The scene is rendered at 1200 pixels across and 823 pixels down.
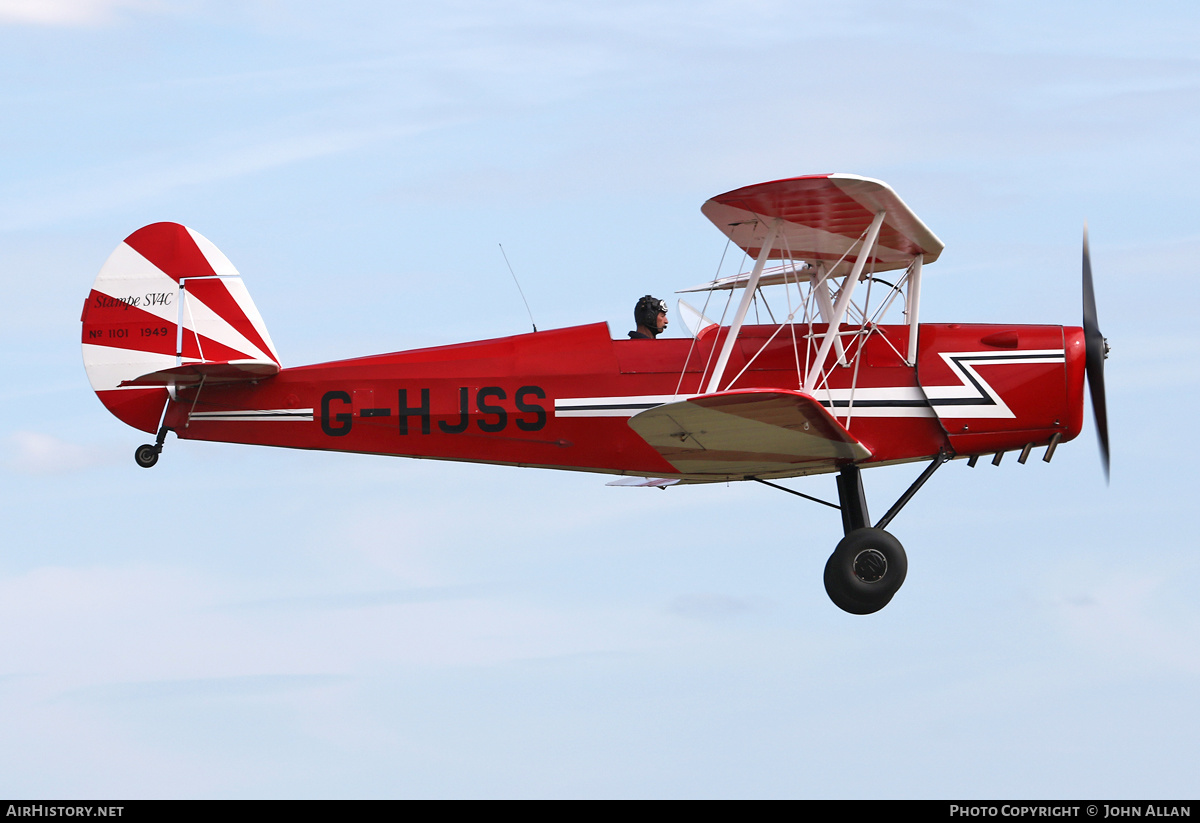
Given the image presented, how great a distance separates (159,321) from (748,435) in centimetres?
515

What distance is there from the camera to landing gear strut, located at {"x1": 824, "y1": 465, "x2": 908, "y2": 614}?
31.8ft

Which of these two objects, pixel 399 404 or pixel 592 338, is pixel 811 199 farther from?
pixel 399 404

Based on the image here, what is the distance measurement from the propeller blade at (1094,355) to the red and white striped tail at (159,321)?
6.53 m

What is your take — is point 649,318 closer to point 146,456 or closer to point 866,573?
point 866,573

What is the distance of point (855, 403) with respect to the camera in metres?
9.93

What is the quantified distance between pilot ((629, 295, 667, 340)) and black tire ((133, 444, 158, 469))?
410 centimetres

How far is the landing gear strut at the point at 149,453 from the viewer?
10737mm

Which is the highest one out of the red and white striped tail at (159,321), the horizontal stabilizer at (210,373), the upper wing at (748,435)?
the red and white striped tail at (159,321)

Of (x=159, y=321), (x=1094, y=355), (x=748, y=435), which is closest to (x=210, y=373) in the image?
(x=159, y=321)

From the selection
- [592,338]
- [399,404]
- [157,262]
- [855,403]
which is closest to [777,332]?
[855,403]

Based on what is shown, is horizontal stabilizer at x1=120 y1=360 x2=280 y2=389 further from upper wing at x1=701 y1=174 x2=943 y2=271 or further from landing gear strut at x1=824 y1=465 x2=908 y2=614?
landing gear strut at x1=824 y1=465 x2=908 y2=614

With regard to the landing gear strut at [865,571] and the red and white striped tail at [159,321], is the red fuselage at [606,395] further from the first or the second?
the landing gear strut at [865,571]

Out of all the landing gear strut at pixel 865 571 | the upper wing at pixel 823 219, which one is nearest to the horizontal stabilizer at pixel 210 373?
the upper wing at pixel 823 219

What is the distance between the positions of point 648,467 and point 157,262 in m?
4.62
